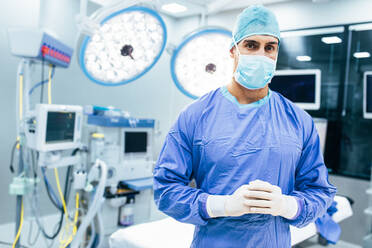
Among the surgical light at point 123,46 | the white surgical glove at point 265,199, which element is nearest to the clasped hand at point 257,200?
the white surgical glove at point 265,199

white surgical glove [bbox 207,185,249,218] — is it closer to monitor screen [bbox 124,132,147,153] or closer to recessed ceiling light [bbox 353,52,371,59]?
monitor screen [bbox 124,132,147,153]

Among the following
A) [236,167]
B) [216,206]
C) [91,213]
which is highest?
[236,167]

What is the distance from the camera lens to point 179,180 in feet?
3.33

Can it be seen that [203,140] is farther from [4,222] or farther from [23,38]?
[4,222]

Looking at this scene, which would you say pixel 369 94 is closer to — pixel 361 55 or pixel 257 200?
pixel 361 55

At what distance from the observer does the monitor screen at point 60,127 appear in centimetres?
203

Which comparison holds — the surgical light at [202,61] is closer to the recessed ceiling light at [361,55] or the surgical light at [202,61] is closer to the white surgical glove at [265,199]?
the white surgical glove at [265,199]

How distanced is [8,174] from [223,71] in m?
2.25

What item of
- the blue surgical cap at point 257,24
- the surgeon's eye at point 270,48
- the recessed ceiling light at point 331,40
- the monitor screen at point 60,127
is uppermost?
the recessed ceiling light at point 331,40

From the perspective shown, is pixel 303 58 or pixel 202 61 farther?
pixel 303 58

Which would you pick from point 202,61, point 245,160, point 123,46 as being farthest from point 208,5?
point 245,160

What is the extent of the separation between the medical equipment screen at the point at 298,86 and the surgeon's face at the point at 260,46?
2.03 meters

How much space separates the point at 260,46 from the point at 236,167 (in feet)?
1.42

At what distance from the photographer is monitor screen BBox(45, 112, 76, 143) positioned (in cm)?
203
